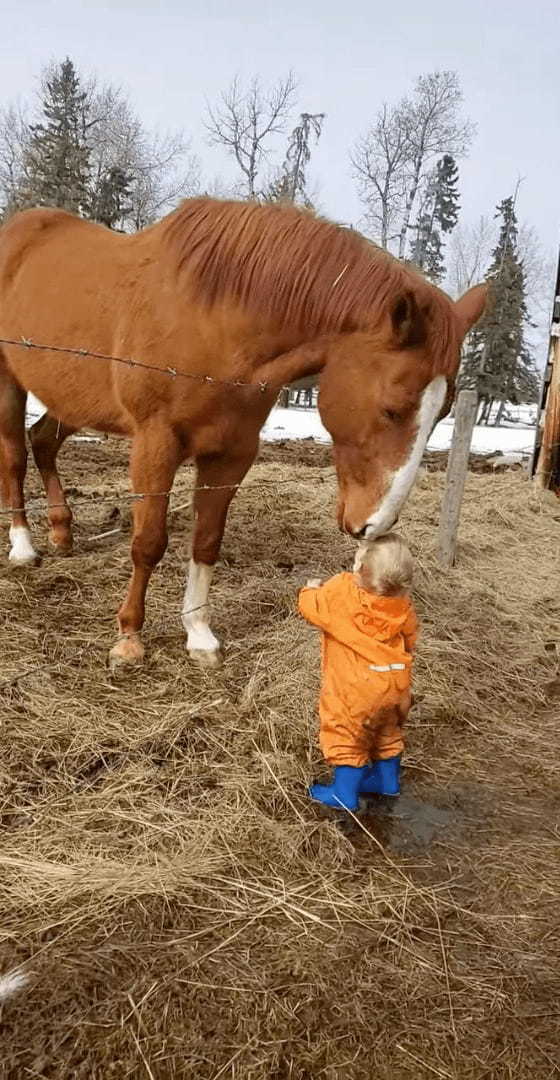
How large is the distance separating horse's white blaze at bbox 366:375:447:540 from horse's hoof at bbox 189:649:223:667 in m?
1.16

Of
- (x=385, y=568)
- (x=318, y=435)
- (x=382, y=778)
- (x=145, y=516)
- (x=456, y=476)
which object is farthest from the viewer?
(x=318, y=435)

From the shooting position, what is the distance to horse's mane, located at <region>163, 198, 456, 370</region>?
2568 mm

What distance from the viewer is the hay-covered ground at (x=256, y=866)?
4.81 ft

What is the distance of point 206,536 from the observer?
3430 mm

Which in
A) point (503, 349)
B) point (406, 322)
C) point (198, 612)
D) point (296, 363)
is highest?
point (503, 349)

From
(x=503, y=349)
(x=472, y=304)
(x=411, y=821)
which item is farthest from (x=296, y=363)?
(x=503, y=349)

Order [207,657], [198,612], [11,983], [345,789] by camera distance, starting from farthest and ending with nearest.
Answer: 1. [198,612]
2. [207,657]
3. [345,789]
4. [11,983]

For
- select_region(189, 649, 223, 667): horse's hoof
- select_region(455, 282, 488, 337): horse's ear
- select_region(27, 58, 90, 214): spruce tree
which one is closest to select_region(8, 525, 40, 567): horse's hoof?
select_region(189, 649, 223, 667): horse's hoof

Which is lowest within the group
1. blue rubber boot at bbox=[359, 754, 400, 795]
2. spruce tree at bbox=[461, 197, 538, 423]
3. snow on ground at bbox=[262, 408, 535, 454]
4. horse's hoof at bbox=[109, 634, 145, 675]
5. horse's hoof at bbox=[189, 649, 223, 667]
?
blue rubber boot at bbox=[359, 754, 400, 795]

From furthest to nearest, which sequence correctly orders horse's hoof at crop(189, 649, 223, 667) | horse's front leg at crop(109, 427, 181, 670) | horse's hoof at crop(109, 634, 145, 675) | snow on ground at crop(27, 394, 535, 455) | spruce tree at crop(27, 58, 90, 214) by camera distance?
spruce tree at crop(27, 58, 90, 214)
snow on ground at crop(27, 394, 535, 455)
horse's hoof at crop(189, 649, 223, 667)
horse's hoof at crop(109, 634, 145, 675)
horse's front leg at crop(109, 427, 181, 670)

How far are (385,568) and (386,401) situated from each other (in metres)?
0.71

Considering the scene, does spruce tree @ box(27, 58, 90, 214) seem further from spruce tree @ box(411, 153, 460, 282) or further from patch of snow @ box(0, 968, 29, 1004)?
patch of snow @ box(0, 968, 29, 1004)

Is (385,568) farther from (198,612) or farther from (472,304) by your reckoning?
(198,612)

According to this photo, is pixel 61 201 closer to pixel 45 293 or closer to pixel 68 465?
pixel 68 465
